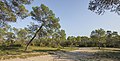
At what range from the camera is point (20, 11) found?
16875 millimetres

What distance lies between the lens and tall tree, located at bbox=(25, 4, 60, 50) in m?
37.1

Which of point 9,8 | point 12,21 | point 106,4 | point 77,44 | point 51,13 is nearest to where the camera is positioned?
point 106,4

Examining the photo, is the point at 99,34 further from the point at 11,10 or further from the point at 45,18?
the point at 11,10

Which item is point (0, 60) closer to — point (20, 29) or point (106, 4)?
point (106, 4)

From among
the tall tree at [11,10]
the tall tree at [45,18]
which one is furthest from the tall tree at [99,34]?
the tall tree at [11,10]

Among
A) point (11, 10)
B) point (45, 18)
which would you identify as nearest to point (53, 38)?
point (45, 18)

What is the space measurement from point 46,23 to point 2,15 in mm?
21592

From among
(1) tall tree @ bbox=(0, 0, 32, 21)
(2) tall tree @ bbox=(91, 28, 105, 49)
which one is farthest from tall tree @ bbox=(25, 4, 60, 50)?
(2) tall tree @ bbox=(91, 28, 105, 49)

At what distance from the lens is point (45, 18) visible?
37562 mm

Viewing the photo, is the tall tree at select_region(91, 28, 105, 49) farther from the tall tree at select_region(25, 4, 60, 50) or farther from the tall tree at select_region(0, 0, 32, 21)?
the tall tree at select_region(0, 0, 32, 21)

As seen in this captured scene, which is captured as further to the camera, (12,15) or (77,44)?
(77,44)

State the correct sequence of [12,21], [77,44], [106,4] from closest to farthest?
[106,4], [12,21], [77,44]

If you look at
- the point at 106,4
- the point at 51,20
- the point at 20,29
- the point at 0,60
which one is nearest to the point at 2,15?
the point at 0,60

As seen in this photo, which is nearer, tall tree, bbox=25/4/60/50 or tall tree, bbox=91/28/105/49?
tall tree, bbox=25/4/60/50
